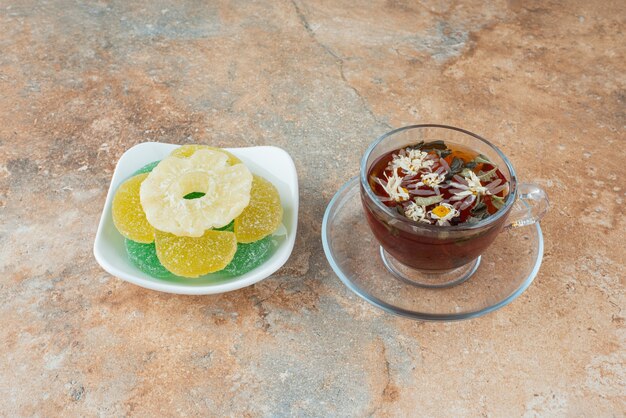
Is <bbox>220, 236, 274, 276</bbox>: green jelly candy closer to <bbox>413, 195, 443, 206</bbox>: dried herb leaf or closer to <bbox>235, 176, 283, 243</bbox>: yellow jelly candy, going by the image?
<bbox>235, 176, 283, 243</bbox>: yellow jelly candy

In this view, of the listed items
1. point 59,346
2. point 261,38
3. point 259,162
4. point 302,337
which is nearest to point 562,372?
point 302,337

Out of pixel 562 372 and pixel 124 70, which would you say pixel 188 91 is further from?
pixel 562 372

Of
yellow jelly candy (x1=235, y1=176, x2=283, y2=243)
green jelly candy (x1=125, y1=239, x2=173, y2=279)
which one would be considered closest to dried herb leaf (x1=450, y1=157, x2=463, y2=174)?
yellow jelly candy (x1=235, y1=176, x2=283, y2=243)

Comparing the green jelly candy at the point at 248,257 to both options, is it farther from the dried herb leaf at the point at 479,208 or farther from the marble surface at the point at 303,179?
the dried herb leaf at the point at 479,208

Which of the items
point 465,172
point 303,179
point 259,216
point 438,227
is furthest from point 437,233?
point 303,179

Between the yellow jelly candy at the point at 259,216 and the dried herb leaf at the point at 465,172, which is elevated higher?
the dried herb leaf at the point at 465,172

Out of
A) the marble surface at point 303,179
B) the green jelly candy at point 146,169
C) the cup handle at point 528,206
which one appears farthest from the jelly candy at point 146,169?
the cup handle at point 528,206
